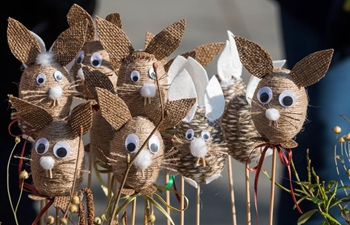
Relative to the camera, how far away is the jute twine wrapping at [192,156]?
1.28 metres

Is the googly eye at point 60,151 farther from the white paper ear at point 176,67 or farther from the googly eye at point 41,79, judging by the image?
the white paper ear at point 176,67

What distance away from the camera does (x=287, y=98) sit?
1.21m

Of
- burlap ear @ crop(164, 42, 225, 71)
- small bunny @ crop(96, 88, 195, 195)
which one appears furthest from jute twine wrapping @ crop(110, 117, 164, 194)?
burlap ear @ crop(164, 42, 225, 71)

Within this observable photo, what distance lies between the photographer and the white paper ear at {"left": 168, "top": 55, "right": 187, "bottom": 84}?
4.37ft

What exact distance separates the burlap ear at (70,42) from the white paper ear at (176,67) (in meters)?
0.20

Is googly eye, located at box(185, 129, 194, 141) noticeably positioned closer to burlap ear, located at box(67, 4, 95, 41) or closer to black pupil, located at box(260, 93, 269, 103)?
black pupil, located at box(260, 93, 269, 103)

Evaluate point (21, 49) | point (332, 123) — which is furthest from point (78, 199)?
point (332, 123)

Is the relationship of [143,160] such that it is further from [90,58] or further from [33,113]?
[90,58]

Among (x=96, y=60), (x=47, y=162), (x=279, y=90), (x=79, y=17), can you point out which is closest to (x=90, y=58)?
(x=96, y=60)

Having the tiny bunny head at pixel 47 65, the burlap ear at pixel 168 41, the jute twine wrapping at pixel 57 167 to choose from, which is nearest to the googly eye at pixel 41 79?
the tiny bunny head at pixel 47 65

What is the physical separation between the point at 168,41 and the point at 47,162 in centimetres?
34

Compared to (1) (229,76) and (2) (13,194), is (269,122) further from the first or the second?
(2) (13,194)

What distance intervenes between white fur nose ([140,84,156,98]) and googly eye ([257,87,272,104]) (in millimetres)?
211

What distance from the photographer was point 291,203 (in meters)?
1.96
